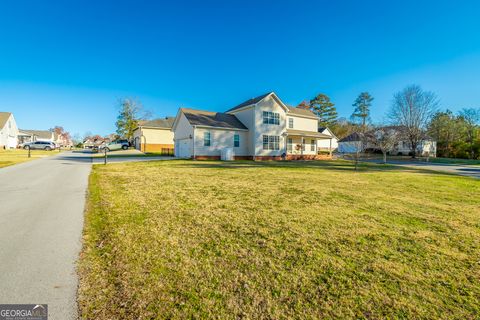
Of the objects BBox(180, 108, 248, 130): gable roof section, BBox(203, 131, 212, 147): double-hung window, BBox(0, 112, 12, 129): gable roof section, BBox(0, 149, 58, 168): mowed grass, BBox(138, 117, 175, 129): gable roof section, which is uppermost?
BBox(0, 112, 12, 129): gable roof section

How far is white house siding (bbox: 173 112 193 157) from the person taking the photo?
22623 mm

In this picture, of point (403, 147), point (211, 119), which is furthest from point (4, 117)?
point (403, 147)

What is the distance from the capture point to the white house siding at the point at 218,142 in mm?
21797

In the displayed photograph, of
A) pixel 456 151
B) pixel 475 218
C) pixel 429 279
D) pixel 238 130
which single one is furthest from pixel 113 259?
pixel 456 151

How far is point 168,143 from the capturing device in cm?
3866

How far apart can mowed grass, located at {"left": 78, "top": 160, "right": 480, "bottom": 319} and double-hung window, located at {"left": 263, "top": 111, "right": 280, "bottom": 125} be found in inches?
766

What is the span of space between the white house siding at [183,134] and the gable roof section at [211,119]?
2.39 feet

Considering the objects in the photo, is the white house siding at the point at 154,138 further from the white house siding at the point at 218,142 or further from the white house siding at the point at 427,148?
the white house siding at the point at 427,148

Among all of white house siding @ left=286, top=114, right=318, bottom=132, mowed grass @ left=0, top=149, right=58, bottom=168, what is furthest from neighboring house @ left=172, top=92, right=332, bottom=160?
mowed grass @ left=0, top=149, right=58, bottom=168

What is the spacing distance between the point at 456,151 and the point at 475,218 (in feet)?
147

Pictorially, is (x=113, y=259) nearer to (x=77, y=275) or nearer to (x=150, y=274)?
(x=77, y=275)

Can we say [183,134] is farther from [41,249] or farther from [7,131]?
[7,131]

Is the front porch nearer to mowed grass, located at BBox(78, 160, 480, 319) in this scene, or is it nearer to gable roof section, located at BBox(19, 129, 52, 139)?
mowed grass, located at BBox(78, 160, 480, 319)

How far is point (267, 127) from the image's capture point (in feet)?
81.0
